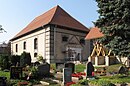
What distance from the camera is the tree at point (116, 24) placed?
21391mm

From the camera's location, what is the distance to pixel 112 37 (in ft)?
74.3

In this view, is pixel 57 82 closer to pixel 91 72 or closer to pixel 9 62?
pixel 91 72

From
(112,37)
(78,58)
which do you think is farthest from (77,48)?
(112,37)

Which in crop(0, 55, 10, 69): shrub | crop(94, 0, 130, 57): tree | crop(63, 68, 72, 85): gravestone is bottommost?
crop(63, 68, 72, 85): gravestone

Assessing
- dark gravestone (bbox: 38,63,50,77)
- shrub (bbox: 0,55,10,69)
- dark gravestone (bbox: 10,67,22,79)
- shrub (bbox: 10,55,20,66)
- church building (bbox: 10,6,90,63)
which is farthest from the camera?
church building (bbox: 10,6,90,63)

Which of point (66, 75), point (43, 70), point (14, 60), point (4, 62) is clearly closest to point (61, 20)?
point (14, 60)

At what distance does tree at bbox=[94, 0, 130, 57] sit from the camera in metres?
21.4

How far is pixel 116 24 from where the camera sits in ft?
72.2

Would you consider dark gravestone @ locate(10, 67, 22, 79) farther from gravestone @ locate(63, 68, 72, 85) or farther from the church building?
the church building

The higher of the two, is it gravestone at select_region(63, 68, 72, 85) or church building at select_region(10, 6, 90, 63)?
church building at select_region(10, 6, 90, 63)

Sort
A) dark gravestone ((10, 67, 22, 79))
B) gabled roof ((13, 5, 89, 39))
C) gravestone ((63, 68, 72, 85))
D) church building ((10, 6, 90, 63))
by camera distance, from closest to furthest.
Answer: gravestone ((63, 68, 72, 85)) < dark gravestone ((10, 67, 22, 79)) < church building ((10, 6, 90, 63)) < gabled roof ((13, 5, 89, 39))

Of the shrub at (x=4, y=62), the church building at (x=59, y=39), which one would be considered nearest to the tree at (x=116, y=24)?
the shrub at (x=4, y=62)

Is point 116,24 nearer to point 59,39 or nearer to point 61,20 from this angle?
point 59,39

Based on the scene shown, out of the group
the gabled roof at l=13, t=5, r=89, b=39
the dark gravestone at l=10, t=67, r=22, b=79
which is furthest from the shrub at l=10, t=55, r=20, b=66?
the dark gravestone at l=10, t=67, r=22, b=79
